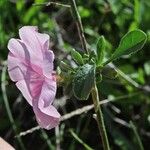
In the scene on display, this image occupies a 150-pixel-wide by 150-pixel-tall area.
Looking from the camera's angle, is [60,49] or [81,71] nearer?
[81,71]

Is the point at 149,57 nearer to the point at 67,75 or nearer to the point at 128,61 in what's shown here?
the point at 128,61

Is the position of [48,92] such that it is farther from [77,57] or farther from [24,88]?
[77,57]

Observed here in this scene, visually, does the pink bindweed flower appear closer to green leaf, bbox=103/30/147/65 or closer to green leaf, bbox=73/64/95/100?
green leaf, bbox=73/64/95/100

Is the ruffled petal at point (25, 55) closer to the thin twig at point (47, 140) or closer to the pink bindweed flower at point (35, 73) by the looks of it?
→ the pink bindweed flower at point (35, 73)

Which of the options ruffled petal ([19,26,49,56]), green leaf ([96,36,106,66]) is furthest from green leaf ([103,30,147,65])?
ruffled petal ([19,26,49,56])

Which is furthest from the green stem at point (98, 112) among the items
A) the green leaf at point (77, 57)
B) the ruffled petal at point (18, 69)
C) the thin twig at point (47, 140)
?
the thin twig at point (47, 140)

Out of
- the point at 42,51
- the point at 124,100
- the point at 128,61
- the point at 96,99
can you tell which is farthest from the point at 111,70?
the point at 128,61

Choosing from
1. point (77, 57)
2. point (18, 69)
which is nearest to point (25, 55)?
point (18, 69)
